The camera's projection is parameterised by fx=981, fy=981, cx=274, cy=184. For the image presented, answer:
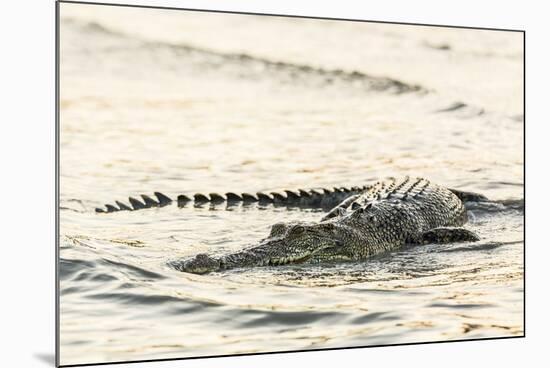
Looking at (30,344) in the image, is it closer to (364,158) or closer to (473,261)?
(364,158)

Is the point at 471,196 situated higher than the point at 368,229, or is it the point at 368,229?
the point at 471,196

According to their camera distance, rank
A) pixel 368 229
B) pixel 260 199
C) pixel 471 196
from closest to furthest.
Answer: pixel 260 199, pixel 471 196, pixel 368 229

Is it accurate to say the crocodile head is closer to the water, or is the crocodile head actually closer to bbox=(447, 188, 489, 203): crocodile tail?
the water

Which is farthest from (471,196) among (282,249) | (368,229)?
(282,249)

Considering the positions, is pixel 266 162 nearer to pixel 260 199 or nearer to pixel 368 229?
pixel 260 199

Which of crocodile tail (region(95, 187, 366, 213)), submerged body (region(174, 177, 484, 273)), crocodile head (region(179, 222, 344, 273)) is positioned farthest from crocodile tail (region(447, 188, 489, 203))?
crocodile head (region(179, 222, 344, 273))

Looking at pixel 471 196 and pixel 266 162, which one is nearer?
pixel 266 162

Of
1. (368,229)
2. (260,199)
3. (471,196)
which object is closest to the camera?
(260,199)

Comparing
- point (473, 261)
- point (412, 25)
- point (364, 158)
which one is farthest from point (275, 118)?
point (473, 261)
